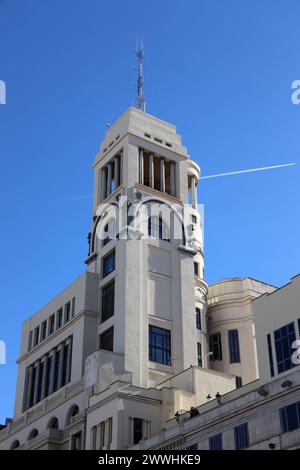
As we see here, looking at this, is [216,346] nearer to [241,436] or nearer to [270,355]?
[270,355]

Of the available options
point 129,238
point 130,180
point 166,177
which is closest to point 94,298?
point 129,238

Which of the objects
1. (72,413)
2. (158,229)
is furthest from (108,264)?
(72,413)

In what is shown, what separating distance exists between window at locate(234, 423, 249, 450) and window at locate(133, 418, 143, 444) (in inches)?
587

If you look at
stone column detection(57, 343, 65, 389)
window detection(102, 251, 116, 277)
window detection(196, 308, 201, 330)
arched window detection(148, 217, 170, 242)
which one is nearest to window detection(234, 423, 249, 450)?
stone column detection(57, 343, 65, 389)

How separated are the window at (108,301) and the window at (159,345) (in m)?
4.72

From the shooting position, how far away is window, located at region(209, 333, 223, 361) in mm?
87188

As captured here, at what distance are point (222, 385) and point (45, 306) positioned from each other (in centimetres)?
2604

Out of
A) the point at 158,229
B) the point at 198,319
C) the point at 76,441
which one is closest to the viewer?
the point at 76,441

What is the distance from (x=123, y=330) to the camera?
241 ft

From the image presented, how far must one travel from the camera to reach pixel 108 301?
258ft

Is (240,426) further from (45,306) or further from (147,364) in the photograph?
(45,306)

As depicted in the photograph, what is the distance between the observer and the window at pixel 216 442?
172ft

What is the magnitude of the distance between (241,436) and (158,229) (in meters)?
35.6
